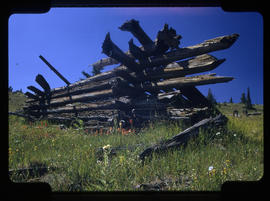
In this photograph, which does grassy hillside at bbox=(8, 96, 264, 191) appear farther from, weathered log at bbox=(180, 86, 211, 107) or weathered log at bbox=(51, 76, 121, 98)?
weathered log at bbox=(51, 76, 121, 98)

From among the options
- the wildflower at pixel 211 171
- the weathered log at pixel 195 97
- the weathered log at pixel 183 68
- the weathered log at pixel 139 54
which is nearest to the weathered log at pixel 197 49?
the weathered log at pixel 183 68

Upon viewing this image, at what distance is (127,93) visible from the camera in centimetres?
495

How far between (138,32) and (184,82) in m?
1.86

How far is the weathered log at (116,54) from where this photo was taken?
4465mm

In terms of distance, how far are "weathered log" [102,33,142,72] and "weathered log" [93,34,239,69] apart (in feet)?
1.79

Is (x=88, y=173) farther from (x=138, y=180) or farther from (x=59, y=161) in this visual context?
(x=138, y=180)

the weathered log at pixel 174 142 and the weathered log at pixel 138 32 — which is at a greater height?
the weathered log at pixel 138 32

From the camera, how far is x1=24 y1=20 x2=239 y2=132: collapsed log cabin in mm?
4043

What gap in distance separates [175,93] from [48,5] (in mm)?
3414

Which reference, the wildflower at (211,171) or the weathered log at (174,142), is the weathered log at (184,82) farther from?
the wildflower at (211,171)

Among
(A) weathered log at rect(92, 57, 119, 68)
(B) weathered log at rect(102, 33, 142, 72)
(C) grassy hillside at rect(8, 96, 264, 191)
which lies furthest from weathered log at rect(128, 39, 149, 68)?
(C) grassy hillside at rect(8, 96, 264, 191)

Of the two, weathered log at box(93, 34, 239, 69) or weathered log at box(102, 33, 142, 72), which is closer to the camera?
weathered log at box(93, 34, 239, 69)

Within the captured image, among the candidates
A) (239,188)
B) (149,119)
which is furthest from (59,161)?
(149,119)

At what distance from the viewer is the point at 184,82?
13.9 feet
